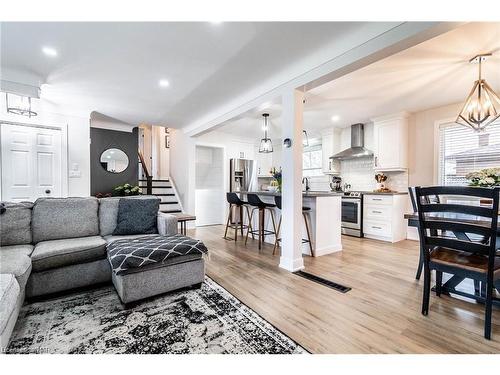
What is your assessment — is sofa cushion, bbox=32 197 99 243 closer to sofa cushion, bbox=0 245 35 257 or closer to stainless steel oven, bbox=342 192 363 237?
sofa cushion, bbox=0 245 35 257

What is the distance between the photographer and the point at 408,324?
5.71ft

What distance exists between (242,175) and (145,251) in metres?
4.65

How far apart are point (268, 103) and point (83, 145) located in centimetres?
362

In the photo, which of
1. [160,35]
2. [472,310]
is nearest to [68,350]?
[160,35]

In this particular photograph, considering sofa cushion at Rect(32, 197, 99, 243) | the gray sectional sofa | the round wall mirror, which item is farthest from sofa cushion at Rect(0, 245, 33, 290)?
the round wall mirror

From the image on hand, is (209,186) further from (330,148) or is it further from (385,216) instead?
(385,216)

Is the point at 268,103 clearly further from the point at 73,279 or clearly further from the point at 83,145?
the point at 83,145

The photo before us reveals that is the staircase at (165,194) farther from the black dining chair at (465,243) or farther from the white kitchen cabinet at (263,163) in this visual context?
the black dining chair at (465,243)

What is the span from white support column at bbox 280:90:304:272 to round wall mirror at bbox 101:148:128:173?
4.23 meters

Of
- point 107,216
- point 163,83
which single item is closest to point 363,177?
point 163,83

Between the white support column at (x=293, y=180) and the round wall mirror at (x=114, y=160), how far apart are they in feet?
13.9

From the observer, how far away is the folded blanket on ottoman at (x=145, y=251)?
192cm

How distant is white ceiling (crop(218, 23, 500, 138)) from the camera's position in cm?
230

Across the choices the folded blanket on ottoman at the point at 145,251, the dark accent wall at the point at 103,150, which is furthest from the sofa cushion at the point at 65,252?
the dark accent wall at the point at 103,150
